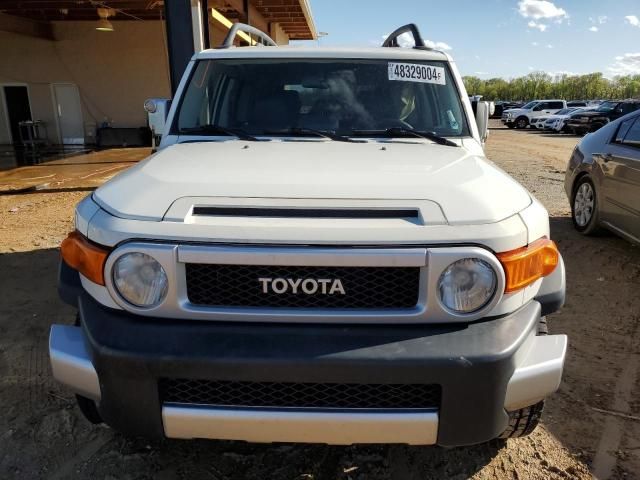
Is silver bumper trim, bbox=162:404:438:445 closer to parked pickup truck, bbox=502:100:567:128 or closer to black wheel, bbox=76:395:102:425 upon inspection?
black wheel, bbox=76:395:102:425

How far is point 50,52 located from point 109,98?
235 cm

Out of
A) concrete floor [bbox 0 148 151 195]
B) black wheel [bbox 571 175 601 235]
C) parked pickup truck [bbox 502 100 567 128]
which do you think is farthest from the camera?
parked pickup truck [bbox 502 100 567 128]

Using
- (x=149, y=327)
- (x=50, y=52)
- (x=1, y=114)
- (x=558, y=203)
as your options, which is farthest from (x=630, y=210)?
(x=1, y=114)

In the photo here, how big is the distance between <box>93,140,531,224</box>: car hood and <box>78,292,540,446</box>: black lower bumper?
428 millimetres

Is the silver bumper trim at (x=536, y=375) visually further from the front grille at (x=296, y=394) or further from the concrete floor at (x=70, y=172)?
the concrete floor at (x=70, y=172)

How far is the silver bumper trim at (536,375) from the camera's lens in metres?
1.91

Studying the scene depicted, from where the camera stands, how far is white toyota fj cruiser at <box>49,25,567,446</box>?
1843 mm

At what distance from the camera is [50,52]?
17.4 metres

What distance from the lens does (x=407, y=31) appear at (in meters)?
4.22

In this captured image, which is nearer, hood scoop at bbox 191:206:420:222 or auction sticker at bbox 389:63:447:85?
hood scoop at bbox 191:206:420:222

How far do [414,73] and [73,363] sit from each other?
2.51 m

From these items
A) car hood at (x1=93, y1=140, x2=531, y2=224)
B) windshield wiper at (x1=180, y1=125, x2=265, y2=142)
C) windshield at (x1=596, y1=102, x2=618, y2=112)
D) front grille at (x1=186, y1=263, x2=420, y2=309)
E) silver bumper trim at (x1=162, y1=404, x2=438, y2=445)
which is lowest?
windshield at (x1=596, y1=102, x2=618, y2=112)

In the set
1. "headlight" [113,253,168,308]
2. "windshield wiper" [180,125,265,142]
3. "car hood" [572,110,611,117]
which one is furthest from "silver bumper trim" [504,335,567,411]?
"car hood" [572,110,611,117]

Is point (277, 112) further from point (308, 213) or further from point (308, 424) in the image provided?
point (308, 424)
